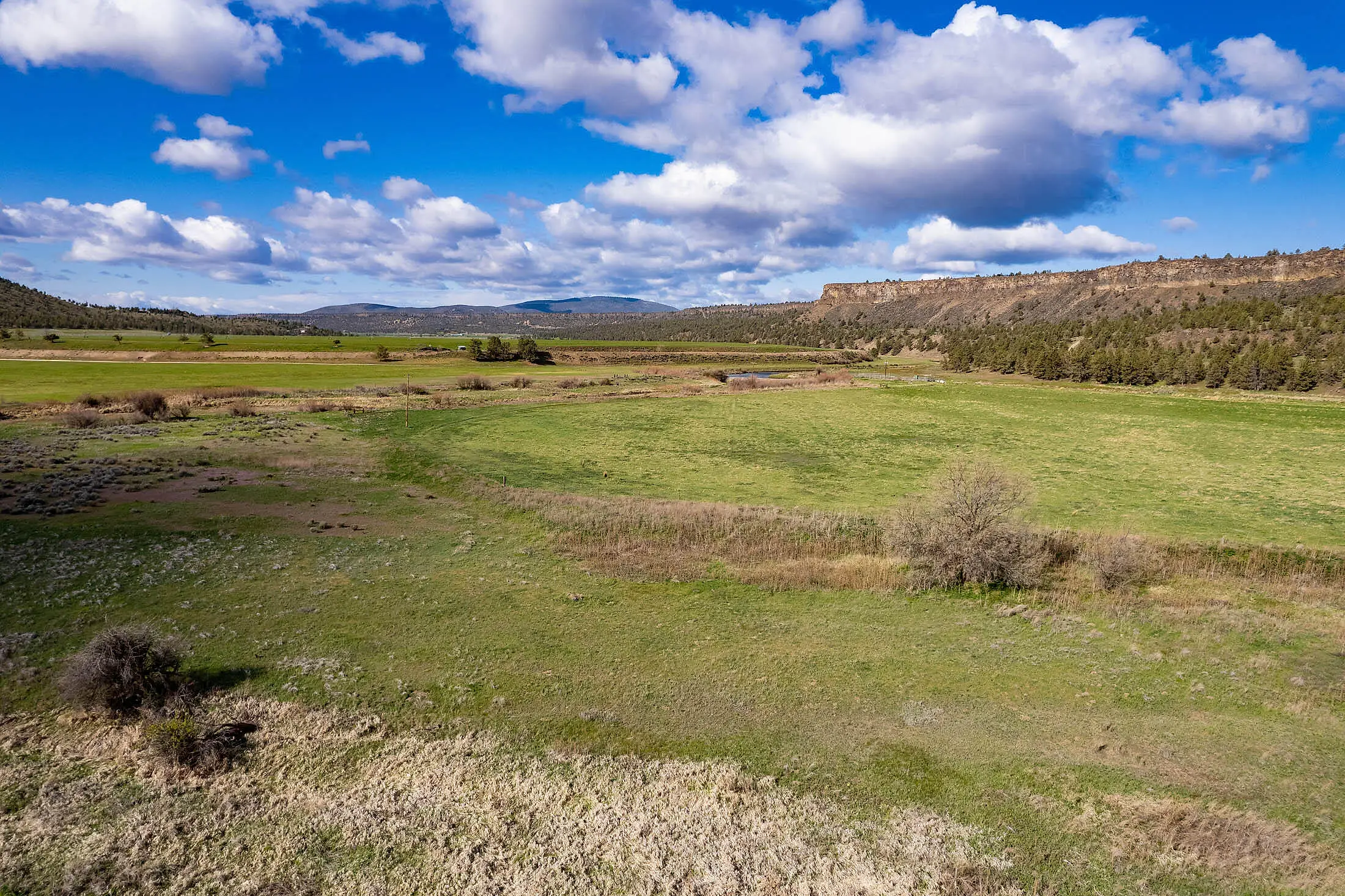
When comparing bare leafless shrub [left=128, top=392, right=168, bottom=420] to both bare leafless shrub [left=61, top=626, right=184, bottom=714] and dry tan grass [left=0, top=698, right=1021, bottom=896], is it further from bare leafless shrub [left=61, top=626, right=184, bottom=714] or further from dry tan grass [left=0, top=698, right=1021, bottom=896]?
dry tan grass [left=0, top=698, right=1021, bottom=896]

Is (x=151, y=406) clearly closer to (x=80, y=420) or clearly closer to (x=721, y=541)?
(x=80, y=420)

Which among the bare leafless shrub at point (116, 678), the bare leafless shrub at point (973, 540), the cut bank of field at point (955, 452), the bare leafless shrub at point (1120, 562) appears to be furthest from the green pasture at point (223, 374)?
the bare leafless shrub at point (1120, 562)

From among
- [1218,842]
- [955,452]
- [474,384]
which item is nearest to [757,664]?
[1218,842]

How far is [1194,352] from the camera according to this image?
9500 cm

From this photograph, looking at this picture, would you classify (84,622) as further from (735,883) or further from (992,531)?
(992,531)

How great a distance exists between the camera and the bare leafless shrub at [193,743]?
1074 centimetres

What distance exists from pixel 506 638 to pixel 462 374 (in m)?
86.2

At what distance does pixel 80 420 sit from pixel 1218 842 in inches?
2367

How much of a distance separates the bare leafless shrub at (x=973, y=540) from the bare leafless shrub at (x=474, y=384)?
64.1m

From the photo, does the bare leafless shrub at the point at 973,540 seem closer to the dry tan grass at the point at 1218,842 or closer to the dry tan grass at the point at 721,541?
the dry tan grass at the point at 721,541

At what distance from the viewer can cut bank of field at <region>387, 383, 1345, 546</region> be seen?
28766 millimetres

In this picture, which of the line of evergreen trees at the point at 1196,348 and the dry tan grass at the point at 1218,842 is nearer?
the dry tan grass at the point at 1218,842

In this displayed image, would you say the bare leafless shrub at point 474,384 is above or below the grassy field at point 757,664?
above

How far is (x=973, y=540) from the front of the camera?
20.0m
